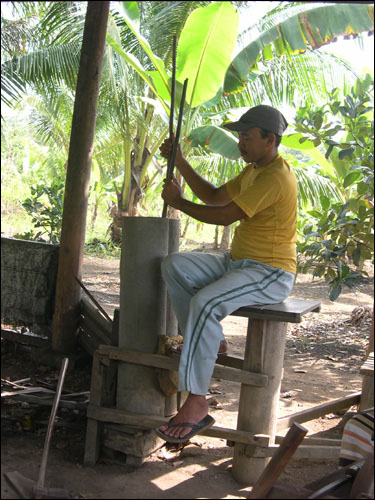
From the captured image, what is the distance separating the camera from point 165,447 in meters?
3.54

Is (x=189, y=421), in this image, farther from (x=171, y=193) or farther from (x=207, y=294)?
(x=171, y=193)

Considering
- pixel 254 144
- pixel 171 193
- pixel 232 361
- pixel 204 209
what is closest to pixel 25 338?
pixel 232 361

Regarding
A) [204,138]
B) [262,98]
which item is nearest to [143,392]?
[204,138]

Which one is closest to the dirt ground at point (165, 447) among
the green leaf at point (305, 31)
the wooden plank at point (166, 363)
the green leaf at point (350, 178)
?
the wooden plank at point (166, 363)

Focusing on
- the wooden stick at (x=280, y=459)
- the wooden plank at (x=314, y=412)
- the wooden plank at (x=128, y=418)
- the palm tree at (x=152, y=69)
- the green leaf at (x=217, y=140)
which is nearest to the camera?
the wooden stick at (x=280, y=459)

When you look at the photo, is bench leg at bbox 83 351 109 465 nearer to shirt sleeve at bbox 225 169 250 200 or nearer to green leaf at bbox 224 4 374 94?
A: shirt sleeve at bbox 225 169 250 200

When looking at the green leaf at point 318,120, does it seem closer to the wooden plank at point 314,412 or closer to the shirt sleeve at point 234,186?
the shirt sleeve at point 234,186

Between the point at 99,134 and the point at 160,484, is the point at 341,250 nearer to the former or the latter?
the point at 160,484

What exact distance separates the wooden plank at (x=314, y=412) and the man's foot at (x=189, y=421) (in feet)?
1.87

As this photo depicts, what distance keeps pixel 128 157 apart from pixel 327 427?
27.1 feet

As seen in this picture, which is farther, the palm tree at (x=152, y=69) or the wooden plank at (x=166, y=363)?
the palm tree at (x=152, y=69)

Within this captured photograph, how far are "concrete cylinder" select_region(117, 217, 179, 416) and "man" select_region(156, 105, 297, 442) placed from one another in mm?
157

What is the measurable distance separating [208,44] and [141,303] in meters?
4.16

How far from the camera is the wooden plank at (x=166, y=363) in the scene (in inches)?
120
